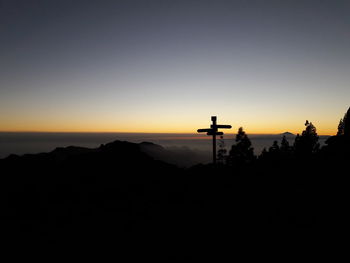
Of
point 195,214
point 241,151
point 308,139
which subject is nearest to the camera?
point 195,214

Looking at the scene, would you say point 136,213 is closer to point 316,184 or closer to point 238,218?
point 238,218

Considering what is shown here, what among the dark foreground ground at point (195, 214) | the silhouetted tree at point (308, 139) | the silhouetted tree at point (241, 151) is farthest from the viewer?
the silhouetted tree at point (308, 139)

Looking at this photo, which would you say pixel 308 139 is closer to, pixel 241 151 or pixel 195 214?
pixel 241 151

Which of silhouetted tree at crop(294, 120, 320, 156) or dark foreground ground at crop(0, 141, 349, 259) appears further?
silhouetted tree at crop(294, 120, 320, 156)

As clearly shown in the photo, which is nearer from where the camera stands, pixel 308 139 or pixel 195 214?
pixel 195 214

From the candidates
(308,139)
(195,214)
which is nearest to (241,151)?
(308,139)

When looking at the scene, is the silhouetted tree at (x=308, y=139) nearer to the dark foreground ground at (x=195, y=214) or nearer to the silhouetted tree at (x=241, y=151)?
the silhouetted tree at (x=241, y=151)

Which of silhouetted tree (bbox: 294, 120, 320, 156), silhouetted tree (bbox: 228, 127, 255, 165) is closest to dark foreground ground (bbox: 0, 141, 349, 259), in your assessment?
silhouetted tree (bbox: 228, 127, 255, 165)

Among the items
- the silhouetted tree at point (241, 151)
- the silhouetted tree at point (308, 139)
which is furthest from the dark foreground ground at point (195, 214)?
the silhouetted tree at point (308, 139)

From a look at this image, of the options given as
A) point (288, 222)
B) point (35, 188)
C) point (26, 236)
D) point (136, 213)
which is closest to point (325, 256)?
point (288, 222)

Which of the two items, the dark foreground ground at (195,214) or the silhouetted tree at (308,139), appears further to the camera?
the silhouetted tree at (308,139)

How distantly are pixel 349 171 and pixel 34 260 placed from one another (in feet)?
59.6

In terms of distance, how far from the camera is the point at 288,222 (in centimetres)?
951

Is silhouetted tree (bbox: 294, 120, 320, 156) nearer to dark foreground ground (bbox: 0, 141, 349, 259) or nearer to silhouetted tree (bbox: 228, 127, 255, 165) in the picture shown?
silhouetted tree (bbox: 228, 127, 255, 165)
